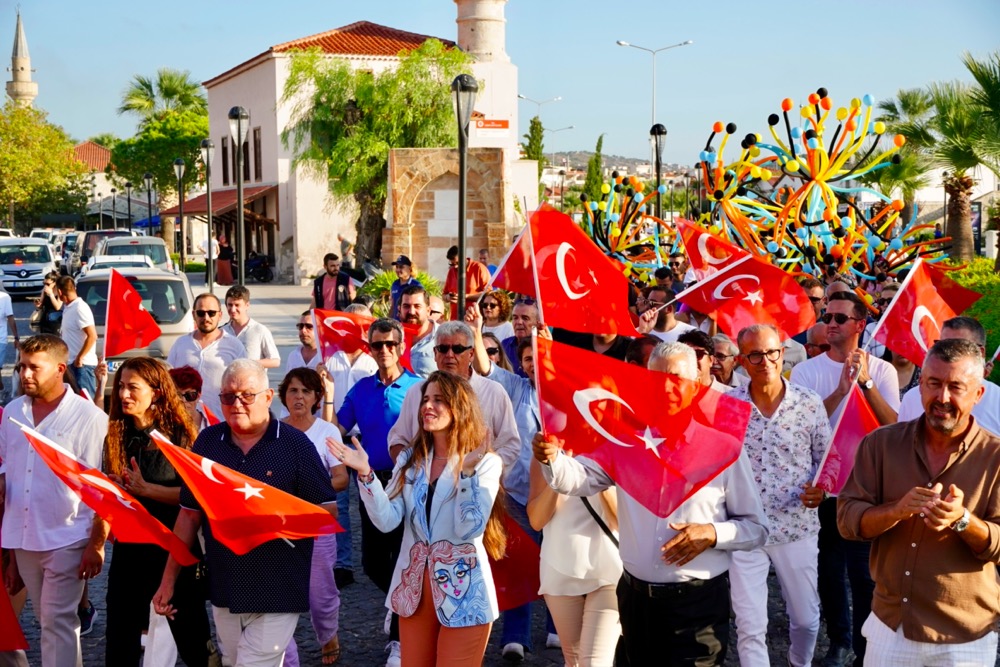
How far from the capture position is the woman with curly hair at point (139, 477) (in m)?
5.66

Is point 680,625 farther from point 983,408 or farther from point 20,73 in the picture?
point 20,73

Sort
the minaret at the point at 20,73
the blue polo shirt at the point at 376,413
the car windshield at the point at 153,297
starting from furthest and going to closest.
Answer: the minaret at the point at 20,73 → the car windshield at the point at 153,297 → the blue polo shirt at the point at 376,413

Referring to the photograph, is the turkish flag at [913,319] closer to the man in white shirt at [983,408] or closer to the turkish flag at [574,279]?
the man in white shirt at [983,408]

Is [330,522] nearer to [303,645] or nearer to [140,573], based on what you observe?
[140,573]

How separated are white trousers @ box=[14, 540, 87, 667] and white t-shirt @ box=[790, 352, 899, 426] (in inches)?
152

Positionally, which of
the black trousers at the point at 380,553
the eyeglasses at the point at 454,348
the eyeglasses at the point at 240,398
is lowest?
the black trousers at the point at 380,553

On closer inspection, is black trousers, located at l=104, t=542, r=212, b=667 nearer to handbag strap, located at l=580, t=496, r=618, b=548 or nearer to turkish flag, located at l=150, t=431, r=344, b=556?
turkish flag, located at l=150, t=431, r=344, b=556

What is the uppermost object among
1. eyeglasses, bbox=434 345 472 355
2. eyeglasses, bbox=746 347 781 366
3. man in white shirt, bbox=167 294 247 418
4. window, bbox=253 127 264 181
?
window, bbox=253 127 264 181

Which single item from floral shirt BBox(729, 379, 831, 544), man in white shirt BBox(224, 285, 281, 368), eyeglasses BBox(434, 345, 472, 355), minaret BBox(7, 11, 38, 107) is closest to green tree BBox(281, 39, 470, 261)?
man in white shirt BBox(224, 285, 281, 368)

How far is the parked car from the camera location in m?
33.4

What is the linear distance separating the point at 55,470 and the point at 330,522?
133 cm

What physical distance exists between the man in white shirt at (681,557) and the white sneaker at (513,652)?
188 cm

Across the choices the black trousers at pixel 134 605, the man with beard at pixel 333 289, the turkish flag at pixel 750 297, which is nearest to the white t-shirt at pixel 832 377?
the turkish flag at pixel 750 297

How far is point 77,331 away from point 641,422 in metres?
8.71
